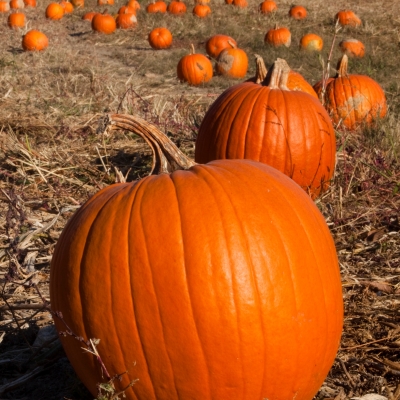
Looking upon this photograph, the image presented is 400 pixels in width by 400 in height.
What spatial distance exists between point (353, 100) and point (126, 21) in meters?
11.8

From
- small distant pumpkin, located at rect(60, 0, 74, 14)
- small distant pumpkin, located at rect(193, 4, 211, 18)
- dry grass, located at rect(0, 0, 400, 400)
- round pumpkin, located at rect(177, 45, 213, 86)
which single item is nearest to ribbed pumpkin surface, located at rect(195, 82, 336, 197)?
dry grass, located at rect(0, 0, 400, 400)

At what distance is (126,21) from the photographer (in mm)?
16719

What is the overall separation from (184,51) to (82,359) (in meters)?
12.0

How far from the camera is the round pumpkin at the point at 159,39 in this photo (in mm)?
13977

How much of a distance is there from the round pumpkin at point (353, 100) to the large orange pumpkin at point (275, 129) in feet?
6.39

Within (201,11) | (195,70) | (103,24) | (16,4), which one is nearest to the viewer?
(195,70)

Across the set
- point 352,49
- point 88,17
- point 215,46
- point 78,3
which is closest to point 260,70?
point 215,46

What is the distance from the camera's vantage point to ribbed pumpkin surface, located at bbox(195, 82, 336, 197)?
13.6ft

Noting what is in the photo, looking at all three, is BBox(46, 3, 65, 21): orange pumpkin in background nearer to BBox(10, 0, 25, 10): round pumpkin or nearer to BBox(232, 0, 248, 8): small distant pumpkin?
BBox(10, 0, 25, 10): round pumpkin

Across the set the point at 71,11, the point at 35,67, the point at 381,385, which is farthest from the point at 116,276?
the point at 71,11

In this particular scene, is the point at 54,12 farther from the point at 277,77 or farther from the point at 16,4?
the point at 277,77

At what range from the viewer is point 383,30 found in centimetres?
1548

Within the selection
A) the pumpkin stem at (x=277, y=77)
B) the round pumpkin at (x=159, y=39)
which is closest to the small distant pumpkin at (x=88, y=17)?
the round pumpkin at (x=159, y=39)

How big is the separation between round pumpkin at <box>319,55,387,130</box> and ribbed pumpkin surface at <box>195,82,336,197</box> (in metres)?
1.95
